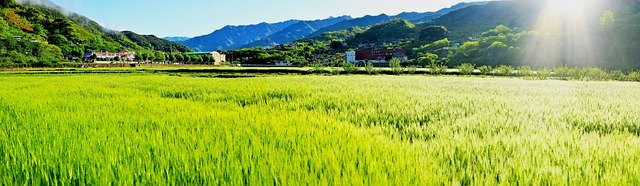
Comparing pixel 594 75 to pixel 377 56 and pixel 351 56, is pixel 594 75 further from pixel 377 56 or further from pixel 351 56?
pixel 351 56

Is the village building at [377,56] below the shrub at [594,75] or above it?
above

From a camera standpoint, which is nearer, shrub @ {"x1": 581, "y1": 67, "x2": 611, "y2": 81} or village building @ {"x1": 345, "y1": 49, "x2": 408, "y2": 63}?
shrub @ {"x1": 581, "y1": 67, "x2": 611, "y2": 81}

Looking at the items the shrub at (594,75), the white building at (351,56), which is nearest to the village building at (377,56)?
the white building at (351,56)

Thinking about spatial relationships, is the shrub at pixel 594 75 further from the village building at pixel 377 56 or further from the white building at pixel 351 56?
the white building at pixel 351 56

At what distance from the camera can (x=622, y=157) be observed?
12.1ft

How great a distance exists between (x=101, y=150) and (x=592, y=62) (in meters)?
124

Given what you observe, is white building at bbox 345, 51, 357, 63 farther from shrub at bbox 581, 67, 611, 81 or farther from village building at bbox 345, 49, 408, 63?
shrub at bbox 581, 67, 611, 81

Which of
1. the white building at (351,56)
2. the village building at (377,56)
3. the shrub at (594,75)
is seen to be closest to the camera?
the shrub at (594,75)

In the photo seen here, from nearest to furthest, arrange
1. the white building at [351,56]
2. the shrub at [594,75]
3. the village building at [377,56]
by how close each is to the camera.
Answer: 1. the shrub at [594,75]
2. the village building at [377,56]
3. the white building at [351,56]

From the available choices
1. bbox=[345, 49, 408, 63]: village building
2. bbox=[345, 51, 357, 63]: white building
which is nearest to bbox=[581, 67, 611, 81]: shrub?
bbox=[345, 49, 408, 63]: village building

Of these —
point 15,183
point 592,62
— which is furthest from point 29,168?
point 592,62

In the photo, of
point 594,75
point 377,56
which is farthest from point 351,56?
point 594,75

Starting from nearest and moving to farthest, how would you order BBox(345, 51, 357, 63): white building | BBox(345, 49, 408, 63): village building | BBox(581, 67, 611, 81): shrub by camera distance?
BBox(581, 67, 611, 81): shrub < BBox(345, 49, 408, 63): village building < BBox(345, 51, 357, 63): white building

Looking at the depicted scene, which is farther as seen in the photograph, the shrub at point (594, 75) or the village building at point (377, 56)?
the village building at point (377, 56)
